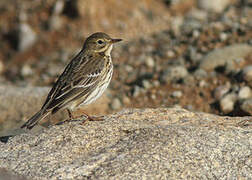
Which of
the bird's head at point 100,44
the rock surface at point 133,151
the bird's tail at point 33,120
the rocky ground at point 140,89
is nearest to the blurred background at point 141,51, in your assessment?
the rocky ground at point 140,89

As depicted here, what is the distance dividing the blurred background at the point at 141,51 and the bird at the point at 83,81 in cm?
178

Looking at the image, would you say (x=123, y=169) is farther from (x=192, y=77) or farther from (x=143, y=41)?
(x=143, y=41)

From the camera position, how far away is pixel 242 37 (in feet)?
41.0

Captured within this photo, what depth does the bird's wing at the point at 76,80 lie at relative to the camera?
24.4ft

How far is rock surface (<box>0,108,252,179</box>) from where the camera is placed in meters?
5.75

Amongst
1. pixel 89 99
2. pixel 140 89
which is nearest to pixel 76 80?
pixel 89 99

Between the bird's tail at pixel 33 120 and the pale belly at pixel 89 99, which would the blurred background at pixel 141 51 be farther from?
the bird's tail at pixel 33 120

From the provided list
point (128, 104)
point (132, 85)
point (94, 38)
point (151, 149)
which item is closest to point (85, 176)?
point (151, 149)

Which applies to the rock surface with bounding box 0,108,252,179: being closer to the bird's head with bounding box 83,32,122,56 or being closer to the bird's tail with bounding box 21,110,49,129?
the bird's tail with bounding box 21,110,49,129

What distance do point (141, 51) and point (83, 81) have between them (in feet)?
18.6

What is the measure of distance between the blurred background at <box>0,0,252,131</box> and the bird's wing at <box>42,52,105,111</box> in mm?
1816

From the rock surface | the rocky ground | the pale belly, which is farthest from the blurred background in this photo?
the rock surface

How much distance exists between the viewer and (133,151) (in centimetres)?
606

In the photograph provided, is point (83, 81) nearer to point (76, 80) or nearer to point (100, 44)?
point (76, 80)
